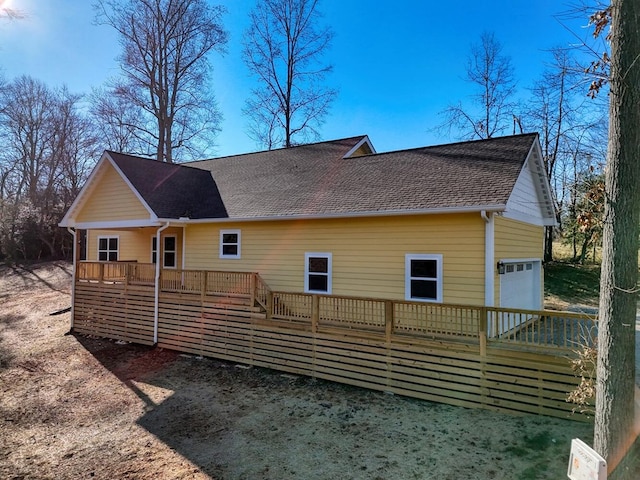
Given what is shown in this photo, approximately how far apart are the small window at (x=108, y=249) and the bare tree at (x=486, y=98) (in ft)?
66.0

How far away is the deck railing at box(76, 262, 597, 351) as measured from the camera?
21.2ft

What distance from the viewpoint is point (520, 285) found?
10.2 metres

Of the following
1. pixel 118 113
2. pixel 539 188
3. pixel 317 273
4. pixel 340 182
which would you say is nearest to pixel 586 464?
pixel 317 273

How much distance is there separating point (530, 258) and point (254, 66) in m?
21.6

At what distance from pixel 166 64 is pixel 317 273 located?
825 inches

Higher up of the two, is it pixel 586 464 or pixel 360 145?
pixel 360 145

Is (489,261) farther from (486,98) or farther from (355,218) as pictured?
(486,98)

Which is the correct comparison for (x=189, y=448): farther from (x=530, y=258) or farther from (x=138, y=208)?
(x=530, y=258)

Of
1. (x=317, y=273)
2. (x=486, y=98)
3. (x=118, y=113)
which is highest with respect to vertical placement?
(x=486, y=98)

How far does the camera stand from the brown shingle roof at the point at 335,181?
8.51 meters

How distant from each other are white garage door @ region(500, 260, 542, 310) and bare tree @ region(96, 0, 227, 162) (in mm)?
Answer: 21168

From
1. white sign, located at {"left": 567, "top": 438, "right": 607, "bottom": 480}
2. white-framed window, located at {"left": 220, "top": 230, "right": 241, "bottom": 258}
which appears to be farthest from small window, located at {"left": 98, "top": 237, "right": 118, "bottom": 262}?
white sign, located at {"left": 567, "top": 438, "right": 607, "bottom": 480}

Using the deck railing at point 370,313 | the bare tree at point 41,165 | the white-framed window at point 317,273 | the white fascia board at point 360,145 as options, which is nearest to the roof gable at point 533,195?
the deck railing at point 370,313

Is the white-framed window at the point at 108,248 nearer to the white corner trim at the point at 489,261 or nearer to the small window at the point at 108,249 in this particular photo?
the small window at the point at 108,249
